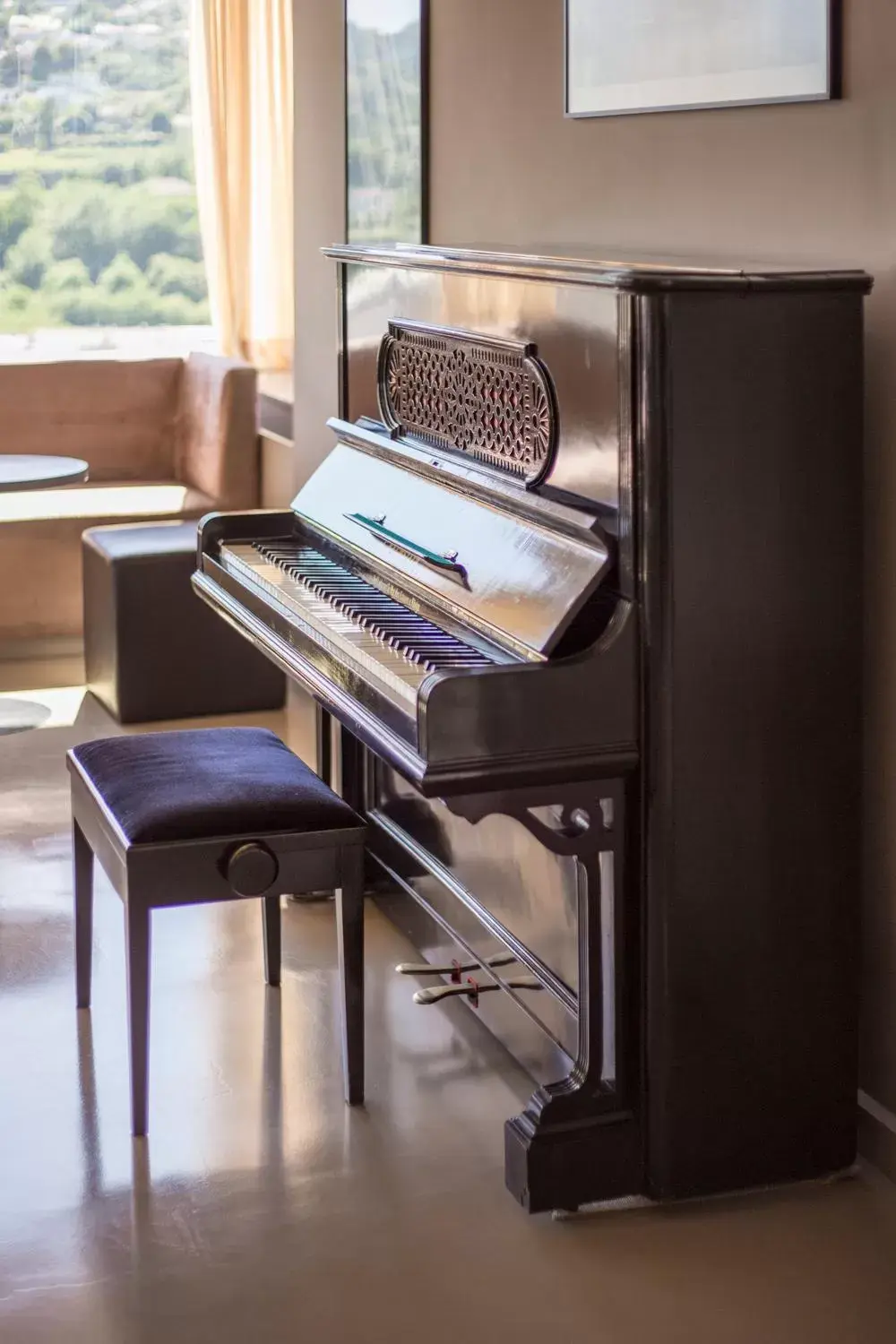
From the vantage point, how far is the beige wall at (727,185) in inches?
94.1

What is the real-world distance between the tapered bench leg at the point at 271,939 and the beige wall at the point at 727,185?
1.13m

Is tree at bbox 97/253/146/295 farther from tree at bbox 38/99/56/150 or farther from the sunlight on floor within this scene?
the sunlight on floor

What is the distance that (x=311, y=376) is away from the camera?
4992mm

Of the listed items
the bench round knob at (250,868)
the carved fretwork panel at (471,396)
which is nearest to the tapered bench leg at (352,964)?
the bench round knob at (250,868)

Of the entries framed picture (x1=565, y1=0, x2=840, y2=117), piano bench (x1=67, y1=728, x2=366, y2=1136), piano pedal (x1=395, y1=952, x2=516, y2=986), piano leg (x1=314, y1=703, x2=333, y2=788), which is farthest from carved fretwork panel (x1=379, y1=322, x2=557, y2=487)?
piano pedal (x1=395, y1=952, x2=516, y2=986)

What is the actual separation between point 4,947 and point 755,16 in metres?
2.22

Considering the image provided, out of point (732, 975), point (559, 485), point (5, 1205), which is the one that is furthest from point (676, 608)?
point (5, 1205)

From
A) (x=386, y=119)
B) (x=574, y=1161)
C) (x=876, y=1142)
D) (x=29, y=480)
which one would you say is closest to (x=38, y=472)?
(x=29, y=480)

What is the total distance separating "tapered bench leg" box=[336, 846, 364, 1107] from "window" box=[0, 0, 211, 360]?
188 inches

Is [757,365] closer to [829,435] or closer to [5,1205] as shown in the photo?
[829,435]

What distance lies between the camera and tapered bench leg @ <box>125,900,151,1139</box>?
8.65ft

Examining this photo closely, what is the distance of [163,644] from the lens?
5090 mm

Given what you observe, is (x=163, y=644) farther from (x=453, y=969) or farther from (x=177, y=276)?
(x=177, y=276)

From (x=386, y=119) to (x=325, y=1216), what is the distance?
2639mm
